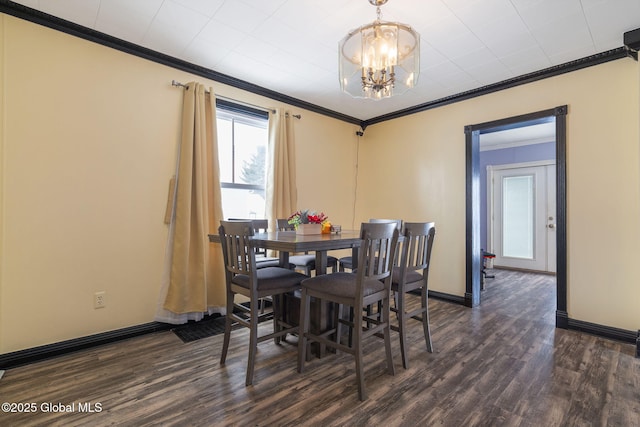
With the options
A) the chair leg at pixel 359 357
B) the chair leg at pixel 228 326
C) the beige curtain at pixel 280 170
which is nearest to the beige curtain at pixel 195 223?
the beige curtain at pixel 280 170

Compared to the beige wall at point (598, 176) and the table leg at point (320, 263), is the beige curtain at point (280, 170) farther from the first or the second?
the beige wall at point (598, 176)

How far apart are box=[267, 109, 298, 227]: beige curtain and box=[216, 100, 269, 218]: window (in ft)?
0.42

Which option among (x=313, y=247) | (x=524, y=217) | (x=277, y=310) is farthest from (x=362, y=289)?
(x=524, y=217)

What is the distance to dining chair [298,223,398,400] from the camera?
177cm

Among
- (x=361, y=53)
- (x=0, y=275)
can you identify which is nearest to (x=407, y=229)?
(x=361, y=53)

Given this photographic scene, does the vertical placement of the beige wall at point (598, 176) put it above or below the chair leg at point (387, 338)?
above

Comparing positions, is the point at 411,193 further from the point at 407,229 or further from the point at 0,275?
the point at 0,275

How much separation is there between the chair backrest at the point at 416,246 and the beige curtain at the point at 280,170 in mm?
1752

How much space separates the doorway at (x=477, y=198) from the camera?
2938 mm

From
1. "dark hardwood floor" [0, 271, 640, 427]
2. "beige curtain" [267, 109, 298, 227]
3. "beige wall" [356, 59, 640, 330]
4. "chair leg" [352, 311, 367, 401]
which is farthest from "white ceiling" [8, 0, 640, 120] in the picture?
"dark hardwood floor" [0, 271, 640, 427]

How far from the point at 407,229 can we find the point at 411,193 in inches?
88.4

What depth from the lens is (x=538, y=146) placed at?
5730 mm

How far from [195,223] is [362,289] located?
72.9 inches

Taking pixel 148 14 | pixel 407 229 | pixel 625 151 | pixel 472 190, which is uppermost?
pixel 148 14
